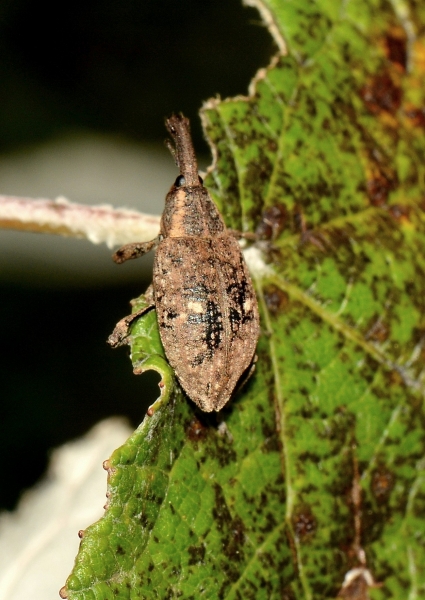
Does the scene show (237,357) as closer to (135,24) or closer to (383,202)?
(383,202)

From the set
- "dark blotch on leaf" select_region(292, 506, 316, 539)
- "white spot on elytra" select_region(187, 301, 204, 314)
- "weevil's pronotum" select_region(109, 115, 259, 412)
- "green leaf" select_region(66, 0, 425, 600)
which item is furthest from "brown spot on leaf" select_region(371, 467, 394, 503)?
"white spot on elytra" select_region(187, 301, 204, 314)

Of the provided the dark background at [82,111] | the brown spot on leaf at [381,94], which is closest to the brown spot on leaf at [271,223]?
the brown spot on leaf at [381,94]

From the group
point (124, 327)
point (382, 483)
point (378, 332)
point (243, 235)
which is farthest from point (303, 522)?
point (243, 235)

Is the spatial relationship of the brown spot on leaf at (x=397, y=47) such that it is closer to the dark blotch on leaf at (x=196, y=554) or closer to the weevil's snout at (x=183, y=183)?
the weevil's snout at (x=183, y=183)

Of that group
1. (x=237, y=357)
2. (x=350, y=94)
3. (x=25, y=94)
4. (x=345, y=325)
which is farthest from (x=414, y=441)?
(x=25, y=94)

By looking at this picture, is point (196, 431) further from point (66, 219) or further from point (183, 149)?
point (183, 149)

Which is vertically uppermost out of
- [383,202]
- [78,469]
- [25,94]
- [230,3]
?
[230,3]

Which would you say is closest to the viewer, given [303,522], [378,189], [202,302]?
[202,302]
